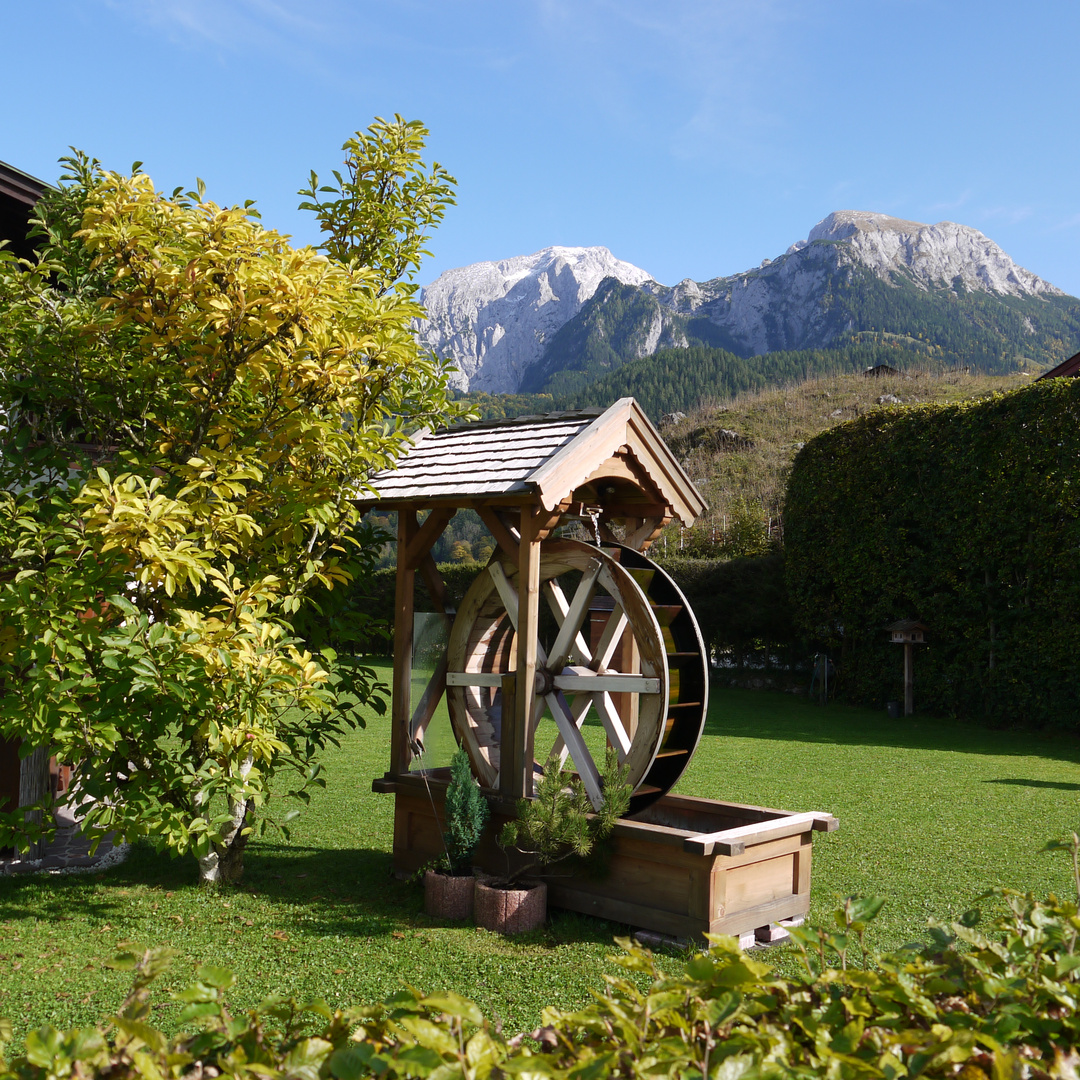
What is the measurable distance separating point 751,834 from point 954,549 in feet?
41.8

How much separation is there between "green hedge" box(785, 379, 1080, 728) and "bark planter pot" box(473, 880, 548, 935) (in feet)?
40.7

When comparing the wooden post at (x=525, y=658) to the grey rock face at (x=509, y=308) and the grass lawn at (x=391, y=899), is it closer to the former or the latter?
the grass lawn at (x=391, y=899)

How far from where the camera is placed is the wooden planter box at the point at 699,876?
4.93 m

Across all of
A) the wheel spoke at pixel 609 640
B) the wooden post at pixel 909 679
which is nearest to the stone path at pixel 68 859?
the wheel spoke at pixel 609 640

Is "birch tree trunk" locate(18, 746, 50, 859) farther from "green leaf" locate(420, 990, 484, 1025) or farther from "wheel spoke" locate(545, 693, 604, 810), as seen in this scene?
"green leaf" locate(420, 990, 484, 1025)

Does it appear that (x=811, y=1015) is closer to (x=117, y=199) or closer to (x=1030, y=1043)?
(x=1030, y=1043)

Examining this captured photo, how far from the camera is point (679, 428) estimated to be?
43.7m

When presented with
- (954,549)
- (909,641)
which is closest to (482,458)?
(909,641)

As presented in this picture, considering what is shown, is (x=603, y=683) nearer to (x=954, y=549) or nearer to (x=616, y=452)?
(x=616, y=452)

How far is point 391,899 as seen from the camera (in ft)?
19.1

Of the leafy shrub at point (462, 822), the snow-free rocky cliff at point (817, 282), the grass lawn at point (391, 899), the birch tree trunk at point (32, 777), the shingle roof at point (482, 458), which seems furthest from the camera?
the snow-free rocky cliff at point (817, 282)

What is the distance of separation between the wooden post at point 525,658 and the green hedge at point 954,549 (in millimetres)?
12065

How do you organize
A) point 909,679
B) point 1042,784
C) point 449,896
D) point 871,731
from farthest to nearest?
point 909,679 < point 871,731 < point 1042,784 < point 449,896

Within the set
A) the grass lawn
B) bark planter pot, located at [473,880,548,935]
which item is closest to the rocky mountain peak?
the grass lawn
